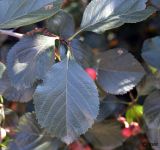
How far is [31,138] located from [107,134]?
224 mm

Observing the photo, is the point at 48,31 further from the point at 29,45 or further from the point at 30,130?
the point at 30,130

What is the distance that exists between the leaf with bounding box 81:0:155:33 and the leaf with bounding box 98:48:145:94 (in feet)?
0.58

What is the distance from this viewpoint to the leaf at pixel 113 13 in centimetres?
85

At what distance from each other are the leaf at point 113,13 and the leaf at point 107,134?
362 millimetres

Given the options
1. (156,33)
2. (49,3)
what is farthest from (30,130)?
(156,33)

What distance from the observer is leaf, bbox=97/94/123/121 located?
1094 millimetres

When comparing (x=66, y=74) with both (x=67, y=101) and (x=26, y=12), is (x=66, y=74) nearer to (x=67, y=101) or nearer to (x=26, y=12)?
(x=67, y=101)

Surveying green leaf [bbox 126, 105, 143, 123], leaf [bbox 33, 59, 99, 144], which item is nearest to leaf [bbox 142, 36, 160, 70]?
green leaf [bbox 126, 105, 143, 123]

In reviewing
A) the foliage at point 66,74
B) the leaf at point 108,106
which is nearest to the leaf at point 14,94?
the foliage at point 66,74

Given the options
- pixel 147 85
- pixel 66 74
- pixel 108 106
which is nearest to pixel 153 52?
pixel 147 85

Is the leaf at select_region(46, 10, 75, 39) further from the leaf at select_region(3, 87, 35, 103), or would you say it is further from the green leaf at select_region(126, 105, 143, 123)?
the green leaf at select_region(126, 105, 143, 123)

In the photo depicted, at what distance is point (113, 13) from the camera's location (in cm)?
86

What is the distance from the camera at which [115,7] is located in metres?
0.86

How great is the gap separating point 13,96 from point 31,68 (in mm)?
171
